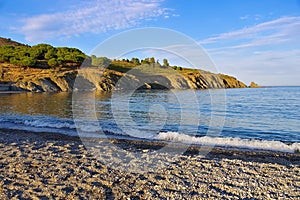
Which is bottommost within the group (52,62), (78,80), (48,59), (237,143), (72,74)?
(237,143)

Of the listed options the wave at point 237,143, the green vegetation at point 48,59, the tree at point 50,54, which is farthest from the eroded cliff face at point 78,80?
the wave at point 237,143

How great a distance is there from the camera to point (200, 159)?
11.0 metres

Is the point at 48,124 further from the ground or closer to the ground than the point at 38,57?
closer to the ground

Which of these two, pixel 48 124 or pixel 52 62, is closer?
pixel 48 124

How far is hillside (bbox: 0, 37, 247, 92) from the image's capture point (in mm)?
81625

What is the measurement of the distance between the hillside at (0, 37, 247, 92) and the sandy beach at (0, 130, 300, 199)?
6104cm

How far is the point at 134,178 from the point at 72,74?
291 feet

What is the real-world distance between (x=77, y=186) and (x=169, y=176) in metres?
2.93

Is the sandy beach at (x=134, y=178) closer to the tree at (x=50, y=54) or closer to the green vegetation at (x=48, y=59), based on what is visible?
the green vegetation at (x=48, y=59)

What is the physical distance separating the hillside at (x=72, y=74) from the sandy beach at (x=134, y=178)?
6104cm

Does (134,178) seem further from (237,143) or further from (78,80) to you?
(78,80)

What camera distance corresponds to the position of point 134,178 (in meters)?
8.46

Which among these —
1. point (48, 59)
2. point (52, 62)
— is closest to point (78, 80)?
point (52, 62)

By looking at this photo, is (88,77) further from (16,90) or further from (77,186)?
(77,186)
